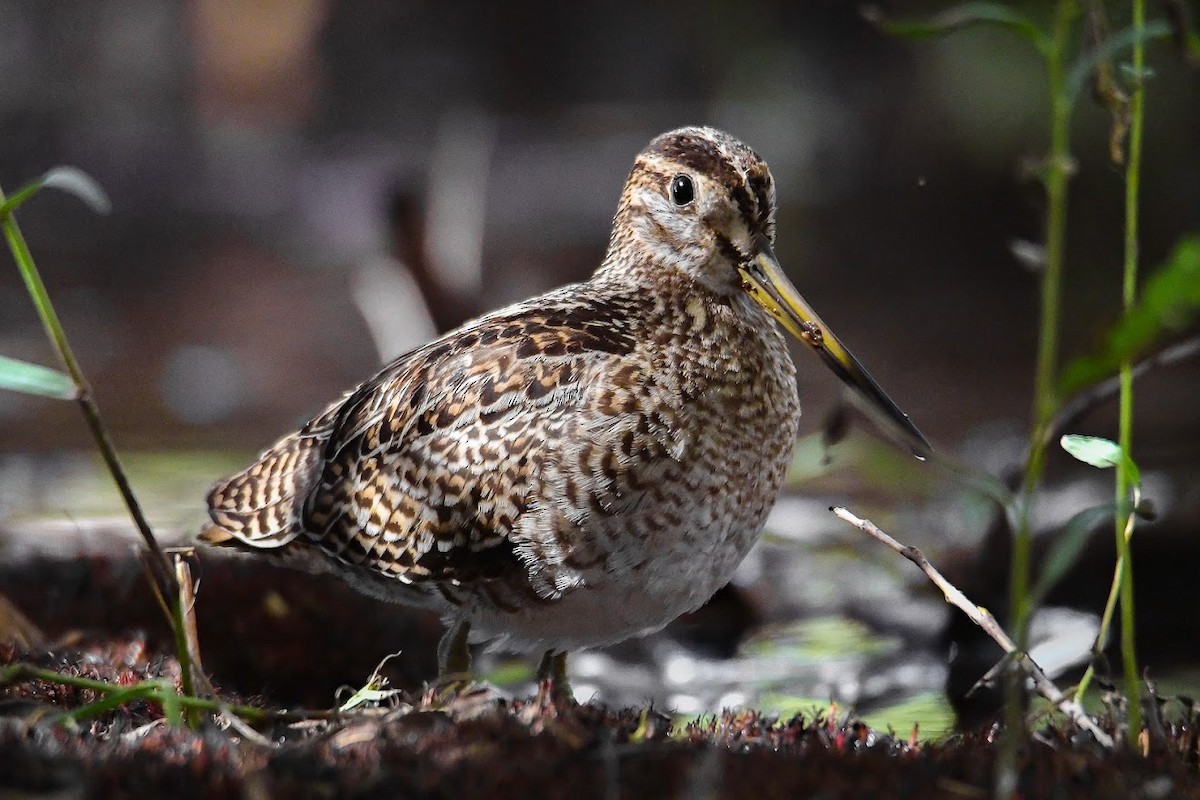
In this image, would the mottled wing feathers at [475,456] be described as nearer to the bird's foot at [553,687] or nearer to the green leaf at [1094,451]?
the bird's foot at [553,687]

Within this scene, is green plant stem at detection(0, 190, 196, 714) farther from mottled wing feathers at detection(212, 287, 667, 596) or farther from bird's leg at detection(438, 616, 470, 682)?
bird's leg at detection(438, 616, 470, 682)

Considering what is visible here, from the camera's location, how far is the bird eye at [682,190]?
4383 mm

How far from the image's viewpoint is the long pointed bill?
4.25 meters

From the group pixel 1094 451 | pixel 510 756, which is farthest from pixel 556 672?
pixel 1094 451

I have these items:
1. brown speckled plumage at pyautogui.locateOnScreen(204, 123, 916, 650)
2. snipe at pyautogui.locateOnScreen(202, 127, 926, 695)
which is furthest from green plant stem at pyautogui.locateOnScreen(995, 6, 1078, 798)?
brown speckled plumage at pyautogui.locateOnScreen(204, 123, 916, 650)

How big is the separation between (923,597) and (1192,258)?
13.5ft

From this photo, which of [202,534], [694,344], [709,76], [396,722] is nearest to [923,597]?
[694,344]

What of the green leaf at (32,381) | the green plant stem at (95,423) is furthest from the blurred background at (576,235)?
the green leaf at (32,381)

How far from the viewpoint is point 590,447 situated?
4.00 m

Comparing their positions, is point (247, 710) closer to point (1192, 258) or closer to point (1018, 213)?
point (1192, 258)

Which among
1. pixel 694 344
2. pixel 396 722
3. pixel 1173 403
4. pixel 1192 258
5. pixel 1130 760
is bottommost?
pixel 1173 403

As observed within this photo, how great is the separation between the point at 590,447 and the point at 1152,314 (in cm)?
176

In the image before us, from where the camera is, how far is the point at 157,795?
9.38ft

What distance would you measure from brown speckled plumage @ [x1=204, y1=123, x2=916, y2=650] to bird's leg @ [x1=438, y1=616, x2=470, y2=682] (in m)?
0.04
